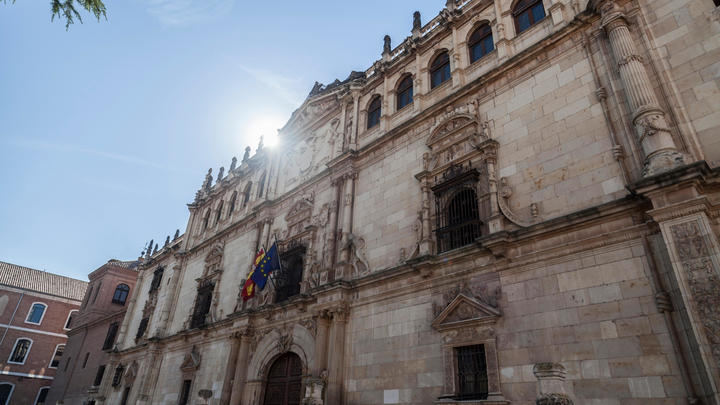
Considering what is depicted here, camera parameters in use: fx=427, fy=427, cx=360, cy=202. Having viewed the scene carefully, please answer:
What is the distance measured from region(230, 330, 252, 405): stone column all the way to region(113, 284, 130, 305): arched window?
24.7 m

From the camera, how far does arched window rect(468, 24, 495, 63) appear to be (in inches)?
510

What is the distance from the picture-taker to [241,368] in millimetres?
15398

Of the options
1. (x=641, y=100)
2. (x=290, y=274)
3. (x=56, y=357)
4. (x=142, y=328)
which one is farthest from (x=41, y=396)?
(x=641, y=100)

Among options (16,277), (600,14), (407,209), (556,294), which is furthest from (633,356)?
(16,277)

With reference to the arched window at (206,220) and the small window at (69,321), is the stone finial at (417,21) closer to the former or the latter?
the arched window at (206,220)

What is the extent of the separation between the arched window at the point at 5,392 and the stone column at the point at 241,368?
33309 mm

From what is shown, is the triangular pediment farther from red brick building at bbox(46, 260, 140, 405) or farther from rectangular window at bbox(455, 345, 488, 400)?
red brick building at bbox(46, 260, 140, 405)

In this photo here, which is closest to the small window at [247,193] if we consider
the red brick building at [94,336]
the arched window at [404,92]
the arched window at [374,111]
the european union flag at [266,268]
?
the european union flag at [266,268]

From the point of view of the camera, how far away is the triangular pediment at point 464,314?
9062mm

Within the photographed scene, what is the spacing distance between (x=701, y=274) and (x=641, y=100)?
3.56 m

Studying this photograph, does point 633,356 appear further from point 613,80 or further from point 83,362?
point 83,362

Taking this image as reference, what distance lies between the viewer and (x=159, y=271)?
26906mm

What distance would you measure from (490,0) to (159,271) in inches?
946

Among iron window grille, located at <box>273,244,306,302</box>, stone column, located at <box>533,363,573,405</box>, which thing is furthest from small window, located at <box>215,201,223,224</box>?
stone column, located at <box>533,363,573,405</box>
